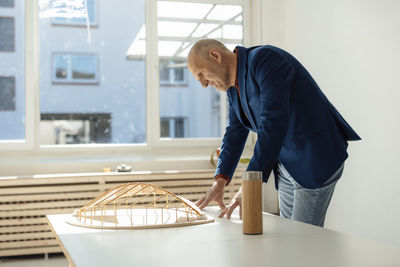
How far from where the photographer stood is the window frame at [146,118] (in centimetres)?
452

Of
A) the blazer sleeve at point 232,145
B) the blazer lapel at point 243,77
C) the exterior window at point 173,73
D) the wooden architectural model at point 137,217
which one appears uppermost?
the exterior window at point 173,73

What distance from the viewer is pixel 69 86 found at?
464cm

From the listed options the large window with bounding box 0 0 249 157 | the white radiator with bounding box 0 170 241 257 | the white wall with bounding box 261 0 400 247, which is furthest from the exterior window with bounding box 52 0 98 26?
the white wall with bounding box 261 0 400 247

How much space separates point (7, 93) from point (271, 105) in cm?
343

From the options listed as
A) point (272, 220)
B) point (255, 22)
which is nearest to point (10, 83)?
point (255, 22)

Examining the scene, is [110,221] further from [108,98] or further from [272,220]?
[108,98]

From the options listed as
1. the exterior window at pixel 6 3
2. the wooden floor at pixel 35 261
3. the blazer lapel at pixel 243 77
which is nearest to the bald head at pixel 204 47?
the blazer lapel at pixel 243 77

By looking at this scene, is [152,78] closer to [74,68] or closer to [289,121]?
[74,68]

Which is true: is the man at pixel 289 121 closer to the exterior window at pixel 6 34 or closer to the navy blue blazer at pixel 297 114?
the navy blue blazer at pixel 297 114

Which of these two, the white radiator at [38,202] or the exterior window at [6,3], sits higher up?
the exterior window at [6,3]

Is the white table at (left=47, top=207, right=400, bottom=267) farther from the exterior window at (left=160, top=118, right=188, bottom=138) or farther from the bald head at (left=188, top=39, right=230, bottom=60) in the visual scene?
the exterior window at (left=160, top=118, right=188, bottom=138)

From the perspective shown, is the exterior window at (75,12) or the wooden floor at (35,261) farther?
the exterior window at (75,12)

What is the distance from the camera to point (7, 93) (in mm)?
4512

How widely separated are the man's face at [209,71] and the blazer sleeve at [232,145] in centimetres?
10
